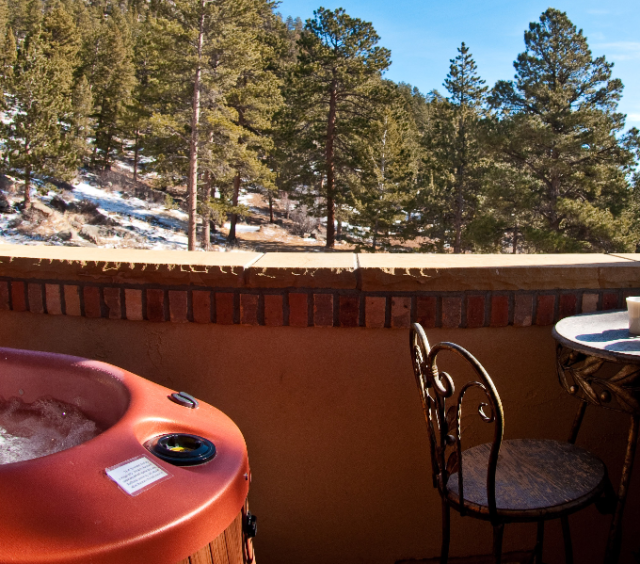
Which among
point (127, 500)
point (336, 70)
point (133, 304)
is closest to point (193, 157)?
point (336, 70)

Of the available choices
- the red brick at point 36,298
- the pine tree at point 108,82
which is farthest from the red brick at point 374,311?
the pine tree at point 108,82

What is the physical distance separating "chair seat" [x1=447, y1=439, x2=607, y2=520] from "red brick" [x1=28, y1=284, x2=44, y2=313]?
52.4 inches

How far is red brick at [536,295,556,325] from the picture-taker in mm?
1553

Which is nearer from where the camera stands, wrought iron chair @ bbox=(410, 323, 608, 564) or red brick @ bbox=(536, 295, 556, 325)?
wrought iron chair @ bbox=(410, 323, 608, 564)

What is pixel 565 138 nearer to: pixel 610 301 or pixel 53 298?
pixel 610 301

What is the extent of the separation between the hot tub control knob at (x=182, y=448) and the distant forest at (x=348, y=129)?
15885 mm

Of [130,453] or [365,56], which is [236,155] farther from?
[130,453]

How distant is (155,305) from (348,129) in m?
21.3

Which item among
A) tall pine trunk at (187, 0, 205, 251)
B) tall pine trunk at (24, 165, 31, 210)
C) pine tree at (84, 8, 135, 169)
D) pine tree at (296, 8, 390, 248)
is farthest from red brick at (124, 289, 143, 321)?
pine tree at (84, 8, 135, 169)

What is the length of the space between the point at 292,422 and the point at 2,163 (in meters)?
24.0

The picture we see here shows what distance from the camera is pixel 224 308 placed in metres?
1.54

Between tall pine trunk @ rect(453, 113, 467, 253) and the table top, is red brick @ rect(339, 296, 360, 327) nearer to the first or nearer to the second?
the table top

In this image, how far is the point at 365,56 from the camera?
67.3 ft

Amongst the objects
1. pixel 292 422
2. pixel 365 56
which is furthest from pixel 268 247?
pixel 292 422
